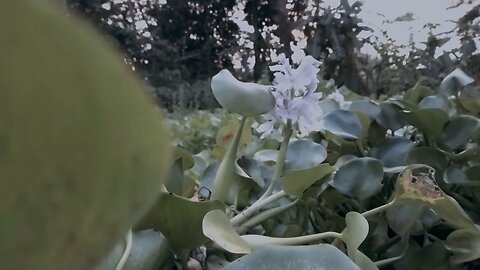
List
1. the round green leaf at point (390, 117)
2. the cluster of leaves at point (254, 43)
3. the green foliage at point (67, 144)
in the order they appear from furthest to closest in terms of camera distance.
→ the cluster of leaves at point (254, 43), the round green leaf at point (390, 117), the green foliage at point (67, 144)

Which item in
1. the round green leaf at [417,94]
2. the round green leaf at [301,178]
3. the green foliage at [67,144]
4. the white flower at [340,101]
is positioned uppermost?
the green foliage at [67,144]

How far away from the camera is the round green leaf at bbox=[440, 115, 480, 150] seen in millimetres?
565

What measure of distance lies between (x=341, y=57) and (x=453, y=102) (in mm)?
3266

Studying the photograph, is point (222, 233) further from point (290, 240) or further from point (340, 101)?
point (340, 101)

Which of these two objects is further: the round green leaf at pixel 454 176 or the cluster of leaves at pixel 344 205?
the round green leaf at pixel 454 176

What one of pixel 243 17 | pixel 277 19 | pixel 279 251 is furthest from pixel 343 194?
pixel 243 17

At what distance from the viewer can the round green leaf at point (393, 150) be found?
0.56 metres

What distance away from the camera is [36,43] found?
72 millimetres

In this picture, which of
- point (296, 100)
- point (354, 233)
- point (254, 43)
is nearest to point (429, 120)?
point (296, 100)

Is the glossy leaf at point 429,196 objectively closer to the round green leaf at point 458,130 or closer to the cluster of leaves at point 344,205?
the cluster of leaves at point 344,205

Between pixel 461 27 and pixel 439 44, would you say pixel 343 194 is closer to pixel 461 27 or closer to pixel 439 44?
pixel 439 44

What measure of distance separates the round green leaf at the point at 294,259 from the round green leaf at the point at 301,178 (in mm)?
122

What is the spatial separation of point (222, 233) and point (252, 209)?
0.35 ft

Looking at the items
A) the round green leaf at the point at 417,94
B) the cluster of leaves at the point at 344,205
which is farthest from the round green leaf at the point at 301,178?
the round green leaf at the point at 417,94
